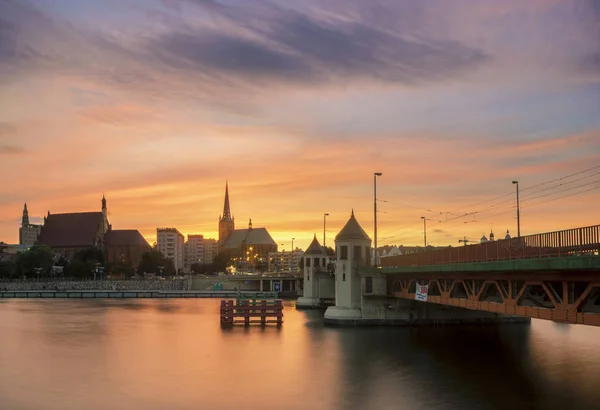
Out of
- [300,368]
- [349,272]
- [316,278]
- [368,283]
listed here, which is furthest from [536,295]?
[316,278]

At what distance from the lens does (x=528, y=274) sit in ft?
122

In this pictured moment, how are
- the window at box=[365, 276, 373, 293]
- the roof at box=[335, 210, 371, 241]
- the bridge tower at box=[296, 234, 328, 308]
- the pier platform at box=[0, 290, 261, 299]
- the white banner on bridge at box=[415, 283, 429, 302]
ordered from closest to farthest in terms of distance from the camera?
1. the white banner on bridge at box=[415, 283, 429, 302]
2. the window at box=[365, 276, 373, 293]
3. the roof at box=[335, 210, 371, 241]
4. the bridge tower at box=[296, 234, 328, 308]
5. the pier platform at box=[0, 290, 261, 299]

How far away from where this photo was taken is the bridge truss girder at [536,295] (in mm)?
31766

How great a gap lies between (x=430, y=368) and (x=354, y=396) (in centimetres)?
1085

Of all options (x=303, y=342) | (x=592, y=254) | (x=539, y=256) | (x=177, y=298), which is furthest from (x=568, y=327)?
(x=177, y=298)

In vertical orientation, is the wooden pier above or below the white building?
below

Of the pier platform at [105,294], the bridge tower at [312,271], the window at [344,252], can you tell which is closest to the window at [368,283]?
the window at [344,252]

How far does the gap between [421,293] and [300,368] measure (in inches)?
699

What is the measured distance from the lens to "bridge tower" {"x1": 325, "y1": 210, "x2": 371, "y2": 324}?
73.2m

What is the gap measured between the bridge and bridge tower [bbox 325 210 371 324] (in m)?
10.7

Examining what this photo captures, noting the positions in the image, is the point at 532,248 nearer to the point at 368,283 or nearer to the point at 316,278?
the point at 368,283

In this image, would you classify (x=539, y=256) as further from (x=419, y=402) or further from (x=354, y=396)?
(x=354, y=396)

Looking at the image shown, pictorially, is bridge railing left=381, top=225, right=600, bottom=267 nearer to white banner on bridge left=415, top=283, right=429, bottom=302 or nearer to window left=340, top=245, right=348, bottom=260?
white banner on bridge left=415, top=283, right=429, bottom=302

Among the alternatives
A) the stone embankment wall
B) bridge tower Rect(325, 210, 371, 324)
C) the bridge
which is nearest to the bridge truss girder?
the bridge
